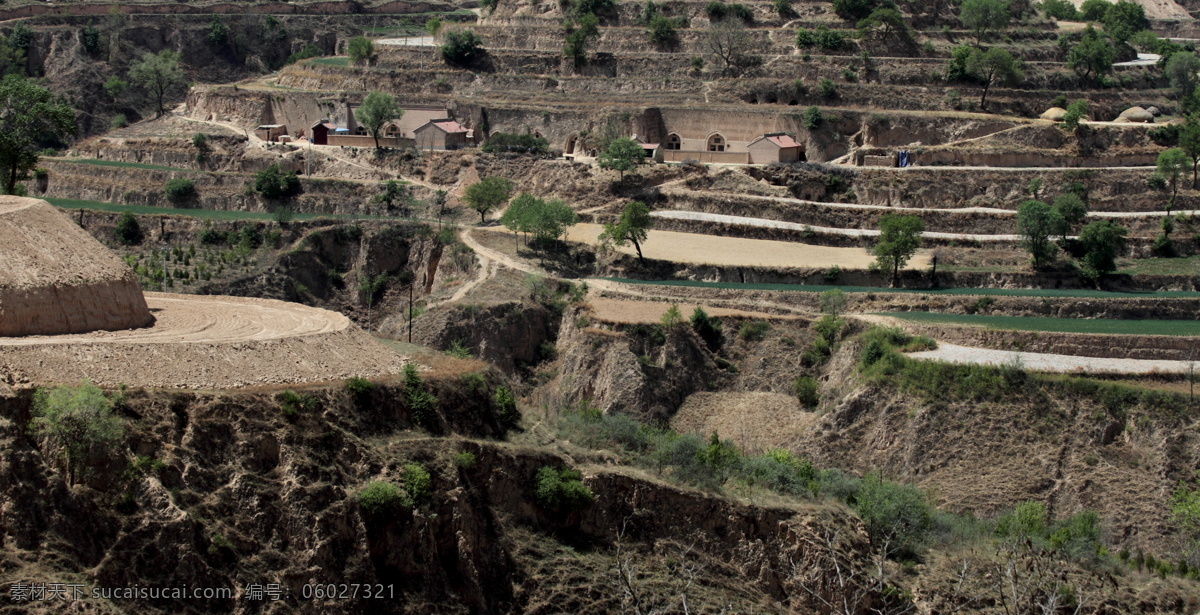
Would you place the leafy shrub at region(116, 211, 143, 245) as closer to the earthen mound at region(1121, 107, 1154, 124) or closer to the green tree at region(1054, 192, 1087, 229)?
the green tree at region(1054, 192, 1087, 229)

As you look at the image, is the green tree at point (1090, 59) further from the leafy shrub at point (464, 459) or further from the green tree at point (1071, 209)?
the leafy shrub at point (464, 459)

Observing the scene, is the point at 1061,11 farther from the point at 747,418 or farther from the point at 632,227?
the point at 747,418

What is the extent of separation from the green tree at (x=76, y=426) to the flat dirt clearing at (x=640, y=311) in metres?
38.7

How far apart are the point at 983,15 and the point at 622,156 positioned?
32.1 m

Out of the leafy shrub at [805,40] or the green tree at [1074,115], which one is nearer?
the green tree at [1074,115]

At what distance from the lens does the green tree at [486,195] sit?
97062mm

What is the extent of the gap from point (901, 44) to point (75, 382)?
264 ft

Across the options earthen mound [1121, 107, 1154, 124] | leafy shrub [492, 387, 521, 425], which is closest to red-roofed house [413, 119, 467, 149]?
earthen mound [1121, 107, 1154, 124]

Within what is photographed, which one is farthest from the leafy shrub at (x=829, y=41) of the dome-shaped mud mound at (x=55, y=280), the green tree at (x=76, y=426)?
the green tree at (x=76, y=426)

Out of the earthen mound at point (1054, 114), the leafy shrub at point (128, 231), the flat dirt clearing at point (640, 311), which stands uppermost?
the earthen mound at point (1054, 114)

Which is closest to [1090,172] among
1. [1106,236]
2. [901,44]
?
[1106,236]

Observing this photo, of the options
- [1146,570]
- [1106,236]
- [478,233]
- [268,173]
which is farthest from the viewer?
[268,173]

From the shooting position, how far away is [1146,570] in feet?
197

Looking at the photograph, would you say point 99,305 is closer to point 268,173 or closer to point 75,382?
point 75,382
